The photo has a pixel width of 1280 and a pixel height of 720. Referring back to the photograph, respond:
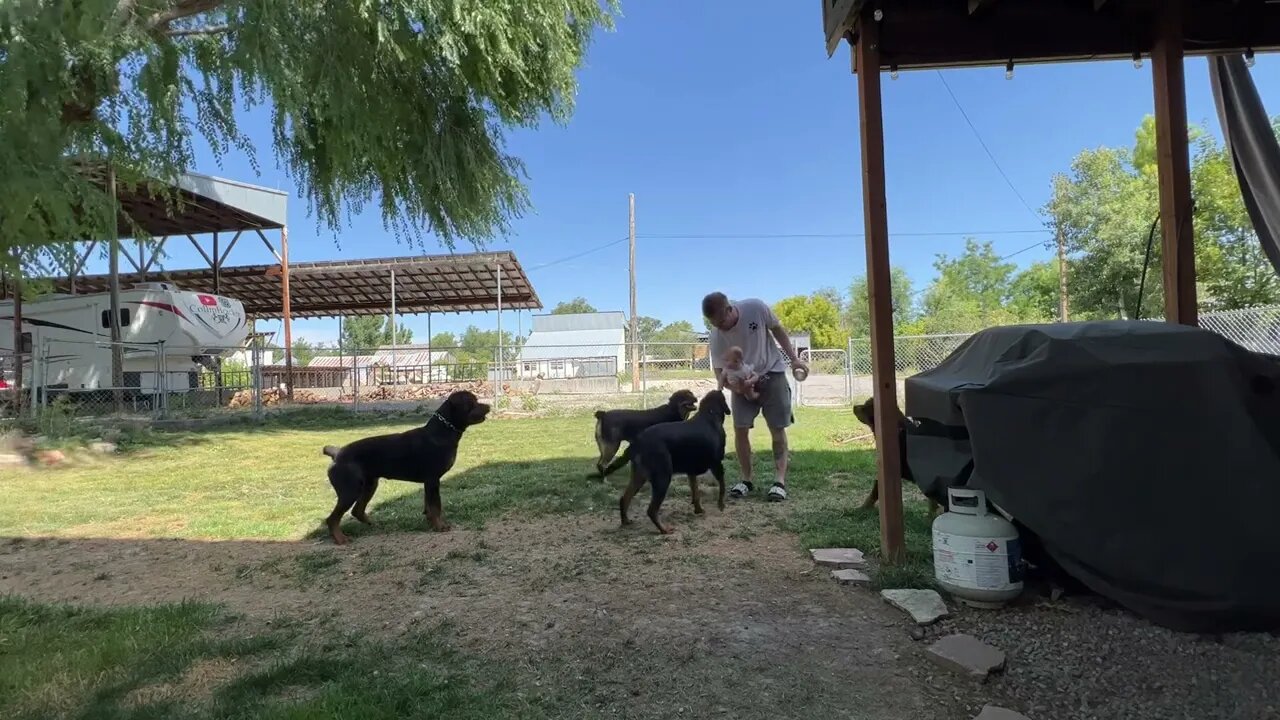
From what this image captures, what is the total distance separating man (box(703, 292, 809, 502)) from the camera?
499 centimetres

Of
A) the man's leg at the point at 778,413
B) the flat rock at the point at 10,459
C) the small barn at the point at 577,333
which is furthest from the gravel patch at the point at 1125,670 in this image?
the small barn at the point at 577,333

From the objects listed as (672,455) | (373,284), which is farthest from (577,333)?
(672,455)

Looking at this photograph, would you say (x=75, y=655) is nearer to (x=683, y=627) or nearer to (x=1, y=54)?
(x=1, y=54)

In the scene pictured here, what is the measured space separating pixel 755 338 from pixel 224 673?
157 inches

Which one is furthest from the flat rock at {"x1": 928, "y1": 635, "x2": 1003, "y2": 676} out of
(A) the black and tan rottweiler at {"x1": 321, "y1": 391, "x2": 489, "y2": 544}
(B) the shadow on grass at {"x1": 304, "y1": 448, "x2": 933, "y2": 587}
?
(A) the black and tan rottweiler at {"x1": 321, "y1": 391, "x2": 489, "y2": 544}

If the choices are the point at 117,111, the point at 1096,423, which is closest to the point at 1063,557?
the point at 1096,423

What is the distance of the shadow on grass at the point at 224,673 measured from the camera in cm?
203

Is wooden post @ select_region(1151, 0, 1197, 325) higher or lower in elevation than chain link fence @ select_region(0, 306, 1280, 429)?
higher

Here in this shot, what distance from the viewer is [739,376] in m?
4.93

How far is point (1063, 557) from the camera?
2420mm

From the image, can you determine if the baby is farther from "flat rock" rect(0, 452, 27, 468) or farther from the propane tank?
"flat rock" rect(0, 452, 27, 468)

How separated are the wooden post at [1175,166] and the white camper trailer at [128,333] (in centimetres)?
1820

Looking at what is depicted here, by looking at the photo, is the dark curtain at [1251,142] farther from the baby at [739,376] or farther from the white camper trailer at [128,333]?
the white camper trailer at [128,333]

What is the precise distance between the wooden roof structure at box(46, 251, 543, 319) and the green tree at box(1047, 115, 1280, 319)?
68.3 feet
